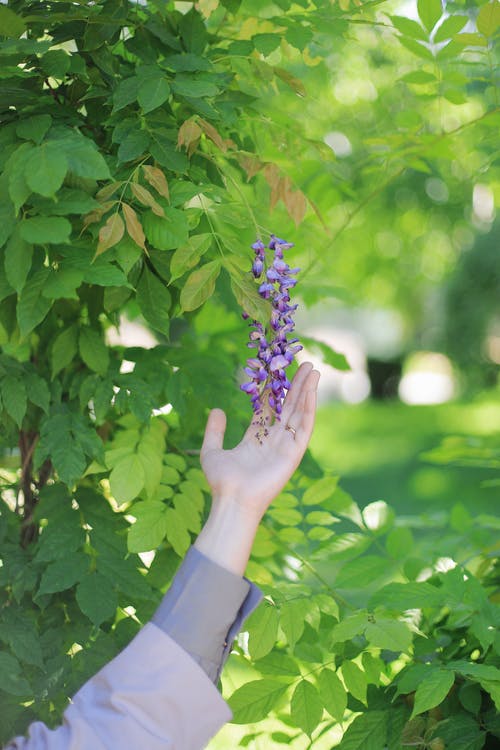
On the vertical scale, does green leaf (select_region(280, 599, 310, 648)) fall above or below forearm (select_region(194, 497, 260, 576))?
below

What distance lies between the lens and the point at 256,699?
1.85m

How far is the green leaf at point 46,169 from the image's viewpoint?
136 centimetres

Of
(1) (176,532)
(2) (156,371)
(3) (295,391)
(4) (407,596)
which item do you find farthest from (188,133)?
(4) (407,596)

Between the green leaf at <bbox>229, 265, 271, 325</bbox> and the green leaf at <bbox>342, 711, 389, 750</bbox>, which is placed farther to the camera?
the green leaf at <bbox>342, 711, 389, 750</bbox>

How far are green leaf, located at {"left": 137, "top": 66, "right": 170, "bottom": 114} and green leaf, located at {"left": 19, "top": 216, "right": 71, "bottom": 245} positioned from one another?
28 centimetres

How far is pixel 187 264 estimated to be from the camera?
64.5 inches

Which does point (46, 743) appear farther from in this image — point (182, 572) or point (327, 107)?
point (327, 107)

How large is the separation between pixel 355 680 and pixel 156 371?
0.87 m

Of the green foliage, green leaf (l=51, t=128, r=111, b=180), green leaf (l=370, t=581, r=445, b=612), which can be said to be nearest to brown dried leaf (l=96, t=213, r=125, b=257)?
the green foliage

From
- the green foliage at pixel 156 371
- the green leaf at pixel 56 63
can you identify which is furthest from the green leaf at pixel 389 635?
the green leaf at pixel 56 63

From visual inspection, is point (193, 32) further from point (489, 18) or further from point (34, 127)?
point (489, 18)

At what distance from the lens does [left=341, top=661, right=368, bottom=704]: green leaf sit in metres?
1.84

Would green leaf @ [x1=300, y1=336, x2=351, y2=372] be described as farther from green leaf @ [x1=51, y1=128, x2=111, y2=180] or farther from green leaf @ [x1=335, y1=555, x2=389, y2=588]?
green leaf @ [x1=51, y1=128, x2=111, y2=180]

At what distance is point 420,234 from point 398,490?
4142 millimetres
